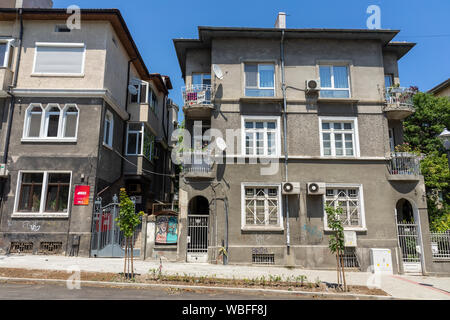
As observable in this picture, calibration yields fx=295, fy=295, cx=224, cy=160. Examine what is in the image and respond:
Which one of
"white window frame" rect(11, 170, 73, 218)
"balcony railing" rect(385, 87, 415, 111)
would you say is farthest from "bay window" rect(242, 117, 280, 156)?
A: "white window frame" rect(11, 170, 73, 218)

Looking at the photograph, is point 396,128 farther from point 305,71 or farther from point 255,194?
point 255,194

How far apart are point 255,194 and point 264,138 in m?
2.87

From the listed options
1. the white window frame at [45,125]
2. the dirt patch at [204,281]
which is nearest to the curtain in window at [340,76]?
the dirt patch at [204,281]

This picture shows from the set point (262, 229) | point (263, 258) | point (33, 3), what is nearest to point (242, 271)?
point (263, 258)

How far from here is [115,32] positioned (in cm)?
1748

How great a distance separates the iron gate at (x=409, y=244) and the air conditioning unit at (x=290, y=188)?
5.18 metres

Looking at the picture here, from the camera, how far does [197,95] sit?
15.1m

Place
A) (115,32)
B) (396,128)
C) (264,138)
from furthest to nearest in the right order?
(115,32), (396,128), (264,138)

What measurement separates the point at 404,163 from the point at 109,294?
14.2 metres

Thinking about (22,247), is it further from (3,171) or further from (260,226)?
(260,226)

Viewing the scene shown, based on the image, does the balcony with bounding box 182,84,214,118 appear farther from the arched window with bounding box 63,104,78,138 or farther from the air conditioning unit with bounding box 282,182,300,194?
the arched window with bounding box 63,104,78,138

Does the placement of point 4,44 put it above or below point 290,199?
above

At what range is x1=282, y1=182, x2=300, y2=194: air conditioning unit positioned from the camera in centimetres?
1375

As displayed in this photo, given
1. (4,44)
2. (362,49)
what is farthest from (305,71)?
(4,44)
